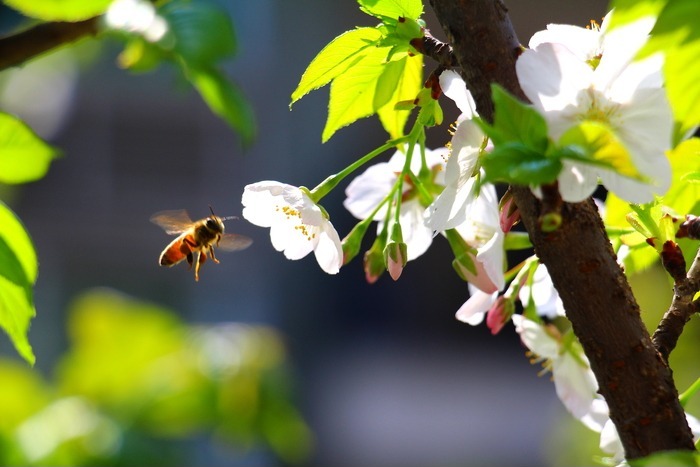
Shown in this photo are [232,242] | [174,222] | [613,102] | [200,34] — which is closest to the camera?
[613,102]

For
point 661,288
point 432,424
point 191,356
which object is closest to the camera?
point 191,356

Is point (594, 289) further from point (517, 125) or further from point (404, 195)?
point (404, 195)

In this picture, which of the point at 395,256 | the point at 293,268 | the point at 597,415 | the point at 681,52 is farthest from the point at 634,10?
the point at 293,268

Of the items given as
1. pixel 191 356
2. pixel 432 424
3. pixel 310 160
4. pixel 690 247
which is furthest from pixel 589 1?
pixel 690 247

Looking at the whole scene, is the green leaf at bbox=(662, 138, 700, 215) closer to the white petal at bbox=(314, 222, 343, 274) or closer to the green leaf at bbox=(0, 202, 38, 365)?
the white petal at bbox=(314, 222, 343, 274)

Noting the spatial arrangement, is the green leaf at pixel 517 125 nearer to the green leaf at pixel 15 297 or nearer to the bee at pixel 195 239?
the green leaf at pixel 15 297

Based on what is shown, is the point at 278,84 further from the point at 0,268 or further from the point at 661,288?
the point at 0,268

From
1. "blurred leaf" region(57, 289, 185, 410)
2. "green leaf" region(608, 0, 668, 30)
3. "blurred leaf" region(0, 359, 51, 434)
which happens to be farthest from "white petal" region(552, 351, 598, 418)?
"blurred leaf" region(0, 359, 51, 434)
